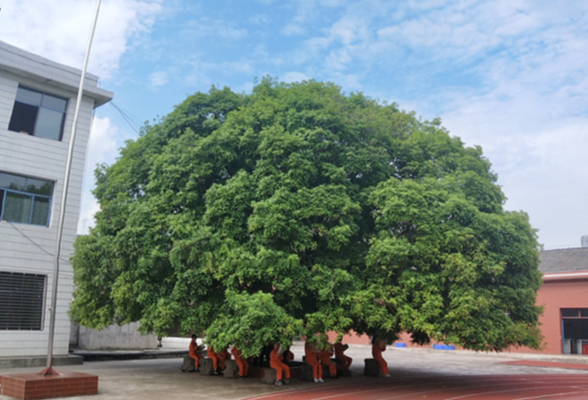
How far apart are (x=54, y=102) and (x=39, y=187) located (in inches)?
121

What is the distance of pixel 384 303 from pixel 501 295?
9.78 ft

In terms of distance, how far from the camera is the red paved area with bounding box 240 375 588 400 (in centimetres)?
1207

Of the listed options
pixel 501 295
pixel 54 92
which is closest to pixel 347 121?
pixel 501 295

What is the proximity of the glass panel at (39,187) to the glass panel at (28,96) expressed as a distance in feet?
8.76

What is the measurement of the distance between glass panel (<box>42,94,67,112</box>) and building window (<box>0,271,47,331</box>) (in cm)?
582

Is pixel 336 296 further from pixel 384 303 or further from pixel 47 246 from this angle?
pixel 47 246

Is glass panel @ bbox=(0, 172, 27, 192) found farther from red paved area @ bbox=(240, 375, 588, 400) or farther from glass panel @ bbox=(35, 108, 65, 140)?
red paved area @ bbox=(240, 375, 588, 400)

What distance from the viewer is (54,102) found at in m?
17.8

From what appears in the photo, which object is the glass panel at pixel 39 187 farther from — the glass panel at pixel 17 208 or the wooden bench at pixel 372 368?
the wooden bench at pixel 372 368

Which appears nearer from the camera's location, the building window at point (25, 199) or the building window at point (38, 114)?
the building window at point (25, 199)

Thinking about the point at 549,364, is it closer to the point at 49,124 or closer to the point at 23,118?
the point at 49,124

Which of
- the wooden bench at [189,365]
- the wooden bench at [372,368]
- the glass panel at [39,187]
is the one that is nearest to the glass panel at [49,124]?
the glass panel at [39,187]

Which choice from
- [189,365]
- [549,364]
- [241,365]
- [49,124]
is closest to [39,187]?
[49,124]

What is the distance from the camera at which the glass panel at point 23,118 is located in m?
16.9
